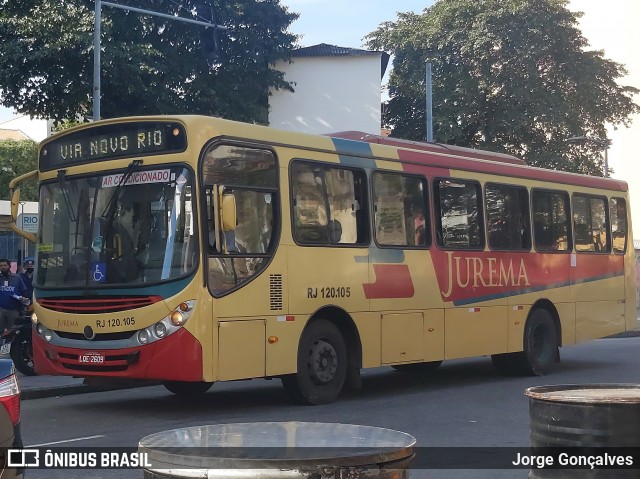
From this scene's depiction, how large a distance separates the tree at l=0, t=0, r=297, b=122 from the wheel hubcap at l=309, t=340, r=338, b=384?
19007mm

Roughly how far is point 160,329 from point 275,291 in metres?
1.45

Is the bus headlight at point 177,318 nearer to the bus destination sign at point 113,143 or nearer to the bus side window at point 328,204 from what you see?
the bus destination sign at point 113,143

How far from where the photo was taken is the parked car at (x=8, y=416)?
5002mm

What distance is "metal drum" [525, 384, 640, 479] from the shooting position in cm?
461

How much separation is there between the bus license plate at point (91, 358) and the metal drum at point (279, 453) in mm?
7712

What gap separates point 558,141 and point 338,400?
115ft

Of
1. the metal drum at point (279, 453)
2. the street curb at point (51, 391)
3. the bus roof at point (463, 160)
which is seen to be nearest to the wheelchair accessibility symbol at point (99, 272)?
the street curb at point (51, 391)

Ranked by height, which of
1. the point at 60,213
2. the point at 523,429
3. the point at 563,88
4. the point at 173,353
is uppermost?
the point at 563,88

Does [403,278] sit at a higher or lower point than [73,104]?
lower

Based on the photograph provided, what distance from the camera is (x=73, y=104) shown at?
3098cm

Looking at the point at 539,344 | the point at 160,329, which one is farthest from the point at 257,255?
the point at 539,344

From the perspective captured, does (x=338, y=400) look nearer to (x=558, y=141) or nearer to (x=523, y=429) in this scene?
(x=523, y=429)

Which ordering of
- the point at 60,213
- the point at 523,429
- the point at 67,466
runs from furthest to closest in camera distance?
1. the point at 60,213
2. the point at 523,429
3. the point at 67,466

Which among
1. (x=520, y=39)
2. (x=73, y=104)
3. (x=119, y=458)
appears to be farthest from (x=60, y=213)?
(x=520, y=39)
